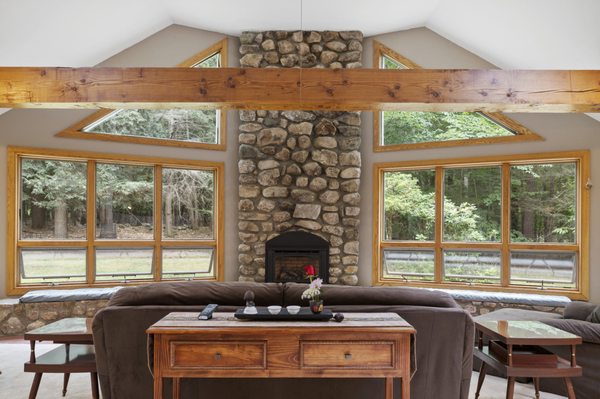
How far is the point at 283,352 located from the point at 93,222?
183 inches

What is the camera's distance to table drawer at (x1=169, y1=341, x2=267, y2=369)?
96.1 inches

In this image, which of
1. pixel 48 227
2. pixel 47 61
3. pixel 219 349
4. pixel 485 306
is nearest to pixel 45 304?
pixel 48 227

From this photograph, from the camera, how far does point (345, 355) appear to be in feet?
8.12

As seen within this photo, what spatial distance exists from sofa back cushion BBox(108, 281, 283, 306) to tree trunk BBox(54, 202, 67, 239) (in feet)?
11.8

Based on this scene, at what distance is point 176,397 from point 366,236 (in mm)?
4503

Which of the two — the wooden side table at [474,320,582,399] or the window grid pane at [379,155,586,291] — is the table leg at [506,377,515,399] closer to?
the wooden side table at [474,320,582,399]

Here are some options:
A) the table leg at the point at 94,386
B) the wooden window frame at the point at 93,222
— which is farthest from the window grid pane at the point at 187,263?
the table leg at the point at 94,386

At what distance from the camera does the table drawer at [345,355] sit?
247cm

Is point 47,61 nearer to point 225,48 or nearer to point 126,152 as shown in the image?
point 126,152

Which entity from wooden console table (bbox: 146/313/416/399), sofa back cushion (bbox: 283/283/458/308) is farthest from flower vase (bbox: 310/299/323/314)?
sofa back cushion (bbox: 283/283/458/308)

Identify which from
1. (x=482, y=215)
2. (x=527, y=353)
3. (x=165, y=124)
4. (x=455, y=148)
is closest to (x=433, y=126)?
(x=455, y=148)

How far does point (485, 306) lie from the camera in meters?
5.77

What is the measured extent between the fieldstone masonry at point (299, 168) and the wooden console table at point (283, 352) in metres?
4.20

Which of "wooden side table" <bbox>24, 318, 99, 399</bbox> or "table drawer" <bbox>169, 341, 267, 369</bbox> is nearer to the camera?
"table drawer" <bbox>169, 341, 267, 369</bbox>
